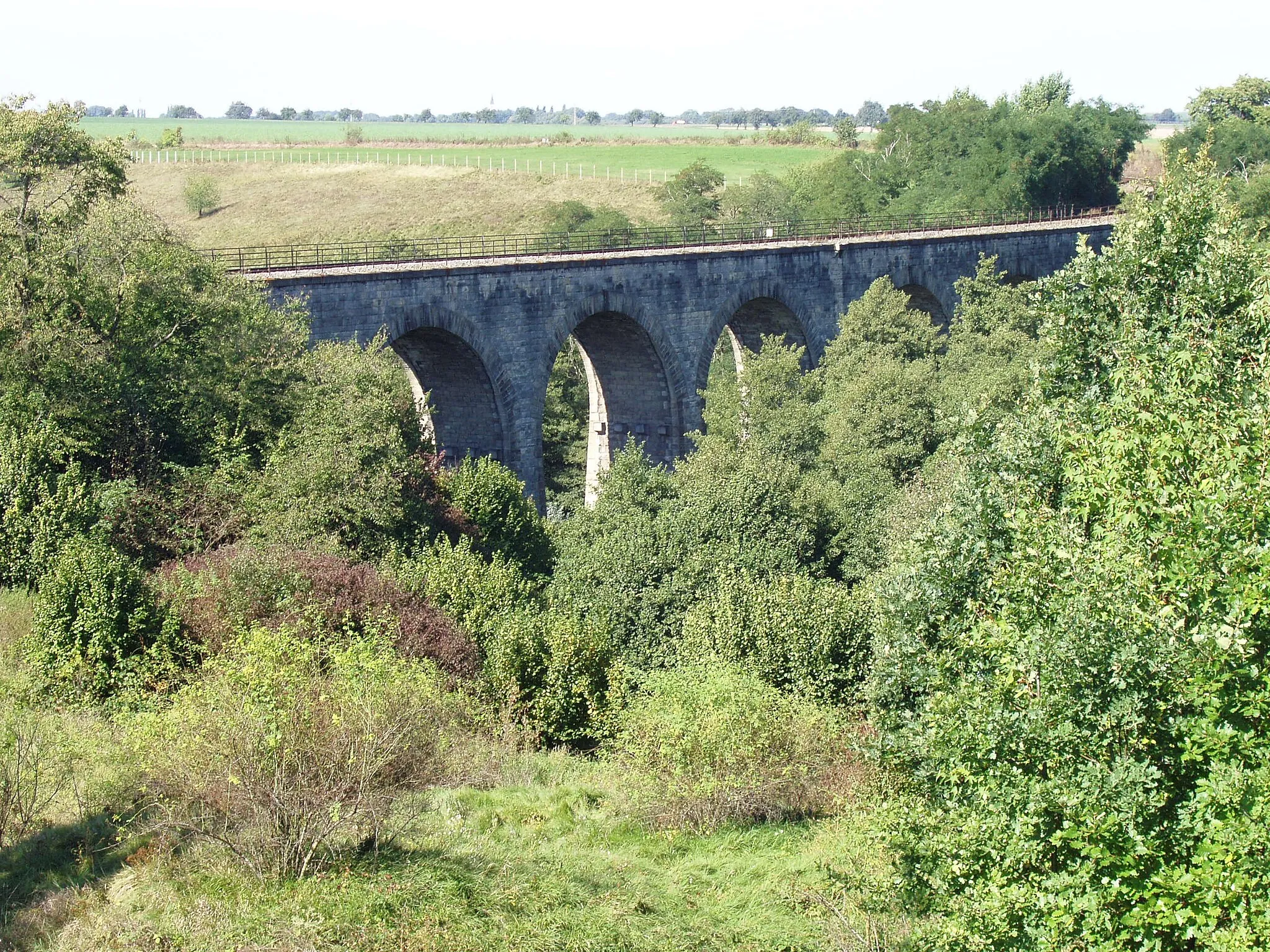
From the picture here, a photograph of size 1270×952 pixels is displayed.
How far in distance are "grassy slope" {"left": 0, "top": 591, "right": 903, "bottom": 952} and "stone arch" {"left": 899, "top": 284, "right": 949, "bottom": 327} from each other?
3478 cm

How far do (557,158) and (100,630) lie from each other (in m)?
92.8

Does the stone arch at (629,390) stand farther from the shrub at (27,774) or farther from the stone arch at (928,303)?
the shrub at (27,774)

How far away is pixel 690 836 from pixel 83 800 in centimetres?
663

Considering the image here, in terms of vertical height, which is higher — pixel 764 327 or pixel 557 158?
pixel 557 158

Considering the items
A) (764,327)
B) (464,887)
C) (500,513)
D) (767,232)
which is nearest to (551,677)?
(464,887)

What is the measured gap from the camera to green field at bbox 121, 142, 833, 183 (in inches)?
3674

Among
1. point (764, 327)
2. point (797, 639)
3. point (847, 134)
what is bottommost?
point (797, 639)

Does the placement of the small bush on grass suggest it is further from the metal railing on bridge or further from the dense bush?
the metal railing on bridge

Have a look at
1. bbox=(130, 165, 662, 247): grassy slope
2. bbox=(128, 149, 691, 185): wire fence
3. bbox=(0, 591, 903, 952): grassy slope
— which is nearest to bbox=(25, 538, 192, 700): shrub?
bbox=(0, 591, 903, 952): grassy slope

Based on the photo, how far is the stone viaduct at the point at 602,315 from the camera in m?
30.2

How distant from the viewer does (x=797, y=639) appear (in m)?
19.0

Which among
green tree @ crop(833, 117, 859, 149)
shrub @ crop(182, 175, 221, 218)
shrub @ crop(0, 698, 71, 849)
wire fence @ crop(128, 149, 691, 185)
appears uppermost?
green tree @ crop(833, 117, 859, 149)

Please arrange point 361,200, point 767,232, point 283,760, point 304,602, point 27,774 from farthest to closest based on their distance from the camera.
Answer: point 361,200 < point 767,232 < point 304,602 < point 27,774 < point 283,760

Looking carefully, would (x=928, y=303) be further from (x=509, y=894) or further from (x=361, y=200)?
(x=361, y=200)
